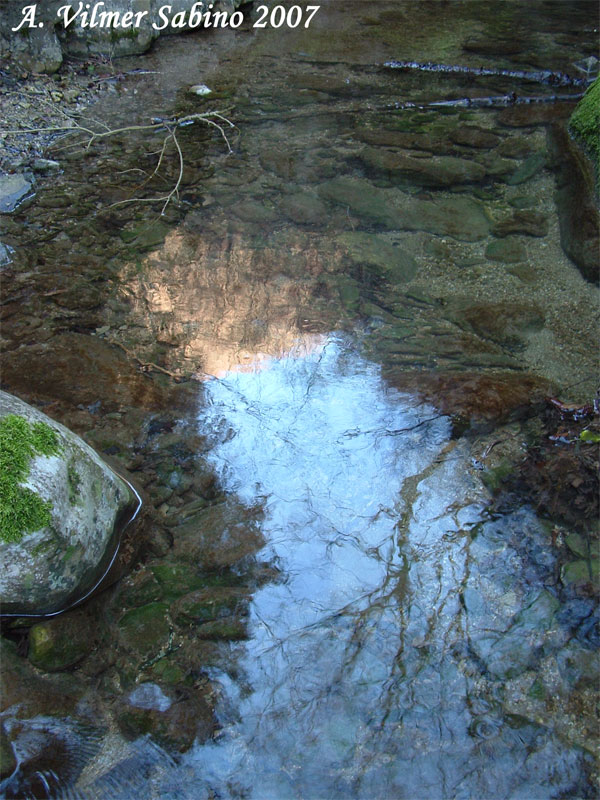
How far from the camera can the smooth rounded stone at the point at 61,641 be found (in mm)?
2422

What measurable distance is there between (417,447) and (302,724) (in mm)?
1481

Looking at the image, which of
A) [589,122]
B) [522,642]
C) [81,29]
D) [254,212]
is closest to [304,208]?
[254,212]

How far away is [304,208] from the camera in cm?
505

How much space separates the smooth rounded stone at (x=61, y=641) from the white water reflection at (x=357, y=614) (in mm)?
589

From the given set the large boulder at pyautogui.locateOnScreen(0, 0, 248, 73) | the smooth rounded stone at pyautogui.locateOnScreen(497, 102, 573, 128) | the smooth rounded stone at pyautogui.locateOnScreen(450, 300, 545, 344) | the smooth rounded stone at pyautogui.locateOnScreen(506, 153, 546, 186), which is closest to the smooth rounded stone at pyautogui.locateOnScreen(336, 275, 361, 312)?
the smooth rounded stone at pyautogui.locateOnScreen(450, 300, 545, 344)

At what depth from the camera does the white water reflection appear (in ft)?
7.20

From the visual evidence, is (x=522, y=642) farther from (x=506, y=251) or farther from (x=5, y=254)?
(x=5, y=254)

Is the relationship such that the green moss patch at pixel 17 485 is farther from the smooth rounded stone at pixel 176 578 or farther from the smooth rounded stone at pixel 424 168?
the smooth rounded stone at pixel 424 168

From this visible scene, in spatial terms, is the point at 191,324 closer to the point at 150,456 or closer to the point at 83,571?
the point at 150,456

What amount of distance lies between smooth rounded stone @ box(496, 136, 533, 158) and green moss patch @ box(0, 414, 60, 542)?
5000 mm

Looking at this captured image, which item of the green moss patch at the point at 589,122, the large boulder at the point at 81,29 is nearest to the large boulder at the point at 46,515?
the green moss patch at the point at 589,122

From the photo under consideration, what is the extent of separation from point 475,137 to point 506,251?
6.15ft

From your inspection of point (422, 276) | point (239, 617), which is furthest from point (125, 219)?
point (239, 617)

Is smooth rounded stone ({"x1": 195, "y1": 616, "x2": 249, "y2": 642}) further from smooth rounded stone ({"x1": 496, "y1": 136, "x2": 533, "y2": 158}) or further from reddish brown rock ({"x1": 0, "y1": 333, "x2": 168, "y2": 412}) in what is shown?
smooth rounded stone ({"x1": 496, "y1": 136, "x2": 533, "y2": 158})
